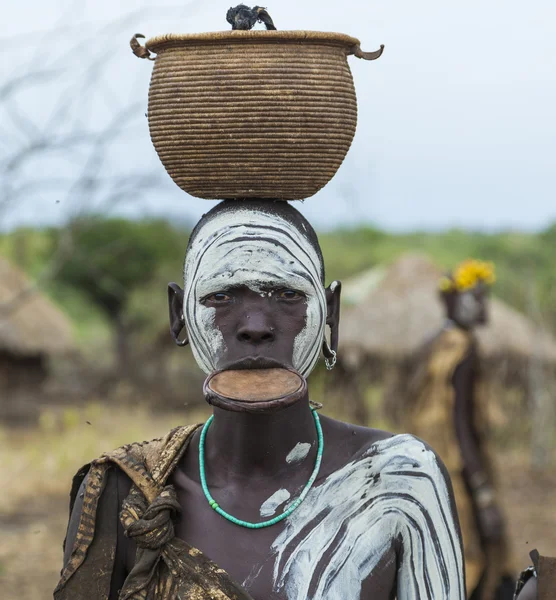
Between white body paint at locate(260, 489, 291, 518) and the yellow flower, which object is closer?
white body paint at locate(260, 489, 291, 518)

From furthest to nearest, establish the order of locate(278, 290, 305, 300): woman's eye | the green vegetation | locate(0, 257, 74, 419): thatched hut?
the green vegetation → locate(0, 257, 74, 419): thatched hut → locate(278, 290, 305, 300): woman's eye

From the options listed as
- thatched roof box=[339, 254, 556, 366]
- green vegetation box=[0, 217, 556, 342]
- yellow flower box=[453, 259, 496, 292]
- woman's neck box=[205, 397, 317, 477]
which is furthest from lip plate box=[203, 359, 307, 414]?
thatched roof box=[339, 254, 556, 366]

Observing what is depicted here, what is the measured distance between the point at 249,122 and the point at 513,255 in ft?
72.0

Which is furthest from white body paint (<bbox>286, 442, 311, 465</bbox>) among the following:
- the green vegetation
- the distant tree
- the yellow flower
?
the distant tree

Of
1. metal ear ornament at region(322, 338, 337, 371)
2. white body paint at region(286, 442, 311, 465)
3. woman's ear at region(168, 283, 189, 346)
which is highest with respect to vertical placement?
woman's ear at region(168, 283, 189, 346)

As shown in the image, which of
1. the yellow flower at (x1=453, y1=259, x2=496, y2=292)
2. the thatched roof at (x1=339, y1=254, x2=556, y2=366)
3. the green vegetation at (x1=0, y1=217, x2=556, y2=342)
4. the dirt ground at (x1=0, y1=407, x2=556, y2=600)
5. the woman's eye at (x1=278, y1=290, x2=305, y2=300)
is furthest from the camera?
the green vegetation at (x1=0, y1=217, x2=556, y2=342)

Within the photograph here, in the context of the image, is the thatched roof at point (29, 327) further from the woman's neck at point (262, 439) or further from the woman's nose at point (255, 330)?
the woman's nose at point (255, 330)

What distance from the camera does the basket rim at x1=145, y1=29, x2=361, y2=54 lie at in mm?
2566

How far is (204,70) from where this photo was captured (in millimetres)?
2594

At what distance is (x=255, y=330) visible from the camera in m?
2.60

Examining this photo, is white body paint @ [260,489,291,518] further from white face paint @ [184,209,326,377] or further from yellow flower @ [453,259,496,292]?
yellow flower @ [453,259,496,292]

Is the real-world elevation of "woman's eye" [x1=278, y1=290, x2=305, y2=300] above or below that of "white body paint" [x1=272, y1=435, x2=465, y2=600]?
above

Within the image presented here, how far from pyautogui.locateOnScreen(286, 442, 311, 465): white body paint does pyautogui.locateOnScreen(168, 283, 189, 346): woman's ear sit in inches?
14.8

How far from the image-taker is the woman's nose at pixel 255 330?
8.54 ft
